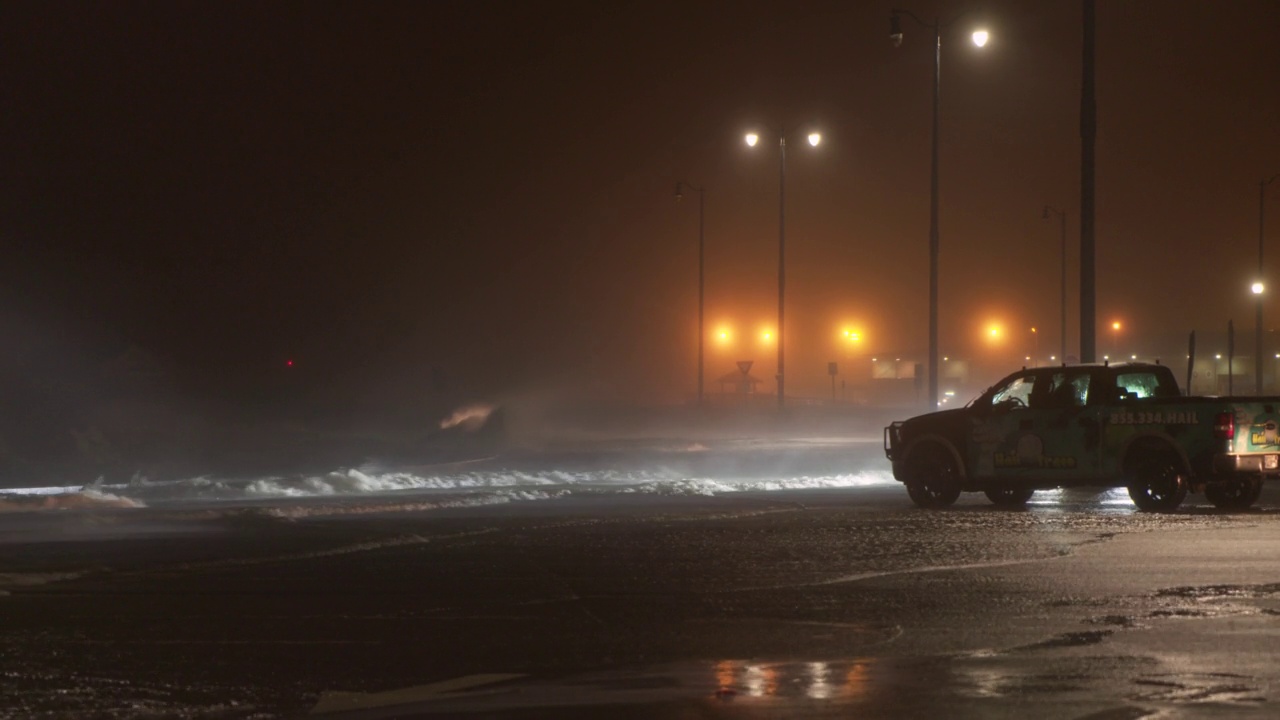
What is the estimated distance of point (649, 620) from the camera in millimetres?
10422

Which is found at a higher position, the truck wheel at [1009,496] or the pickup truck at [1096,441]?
the pickup truck at [1096,441]

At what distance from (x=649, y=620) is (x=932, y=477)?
11.2 m

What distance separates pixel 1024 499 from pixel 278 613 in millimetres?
13310

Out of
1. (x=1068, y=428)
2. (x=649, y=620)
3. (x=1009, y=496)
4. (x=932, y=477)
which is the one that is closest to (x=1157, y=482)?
(x=1068, y=428)

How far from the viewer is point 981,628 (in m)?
9.87

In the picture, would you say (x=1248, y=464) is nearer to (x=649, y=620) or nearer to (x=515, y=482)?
(x=649, y=620)

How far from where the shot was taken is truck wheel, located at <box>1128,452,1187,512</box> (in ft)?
61.2

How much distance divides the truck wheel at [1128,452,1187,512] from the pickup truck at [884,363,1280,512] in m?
0.01

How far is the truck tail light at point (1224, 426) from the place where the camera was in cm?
1819

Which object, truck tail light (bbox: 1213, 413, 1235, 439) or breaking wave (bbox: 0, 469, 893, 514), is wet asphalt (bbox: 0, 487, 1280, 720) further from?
breaking wave (bbox: 0, 469, 893, 514)

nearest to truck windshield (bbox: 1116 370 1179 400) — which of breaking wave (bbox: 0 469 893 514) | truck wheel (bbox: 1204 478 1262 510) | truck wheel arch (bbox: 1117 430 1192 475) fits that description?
truck wheel arch (bbox: 1117 430 1192 475)

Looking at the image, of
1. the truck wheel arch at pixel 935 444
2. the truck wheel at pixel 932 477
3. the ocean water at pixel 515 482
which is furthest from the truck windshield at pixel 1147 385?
the ocean water at pixel 515 482

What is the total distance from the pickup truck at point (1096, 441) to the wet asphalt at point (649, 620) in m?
1.26

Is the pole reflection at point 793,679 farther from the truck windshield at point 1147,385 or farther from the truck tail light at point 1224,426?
the truck windshield at point 1147,385
